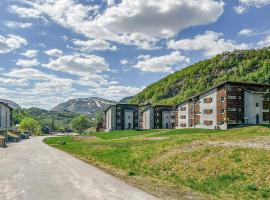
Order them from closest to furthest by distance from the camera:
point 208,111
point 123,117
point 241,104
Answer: point 241,104 → point 208,111 → point 123,117

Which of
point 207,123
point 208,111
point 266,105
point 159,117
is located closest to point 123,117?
point 159,117

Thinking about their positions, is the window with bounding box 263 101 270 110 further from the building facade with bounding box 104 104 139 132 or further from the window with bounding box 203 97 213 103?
the building facade with bounding box 104 104 139 132

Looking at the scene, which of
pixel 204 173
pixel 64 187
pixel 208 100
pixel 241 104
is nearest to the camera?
pixel 64 187

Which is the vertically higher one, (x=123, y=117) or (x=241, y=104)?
(x=241, y=104)

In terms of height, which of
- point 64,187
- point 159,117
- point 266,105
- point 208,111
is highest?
point 266,105

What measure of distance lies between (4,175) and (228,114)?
6294 cm

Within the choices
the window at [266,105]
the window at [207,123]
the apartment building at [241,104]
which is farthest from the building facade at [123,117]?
the window at [266,105]

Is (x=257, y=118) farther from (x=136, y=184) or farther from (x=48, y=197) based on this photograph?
(x=48, y=197)

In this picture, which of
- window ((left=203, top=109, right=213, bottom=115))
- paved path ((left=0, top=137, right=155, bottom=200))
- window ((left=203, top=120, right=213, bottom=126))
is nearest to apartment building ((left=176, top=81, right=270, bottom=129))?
window ((left=203, top=120, right=213, bottom=126))

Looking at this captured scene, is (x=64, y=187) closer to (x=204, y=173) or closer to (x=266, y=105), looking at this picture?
(x=204, y=173)

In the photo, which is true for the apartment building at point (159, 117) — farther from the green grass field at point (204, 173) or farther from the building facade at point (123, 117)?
the green grass field at point (204, 173)

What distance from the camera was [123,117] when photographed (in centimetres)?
15050

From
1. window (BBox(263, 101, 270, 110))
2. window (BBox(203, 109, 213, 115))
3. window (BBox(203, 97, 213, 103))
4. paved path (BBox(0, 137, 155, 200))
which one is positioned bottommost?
paved path (BBox(0, 137, 155, 200))

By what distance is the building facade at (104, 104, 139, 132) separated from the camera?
14900 centimetres
